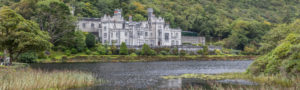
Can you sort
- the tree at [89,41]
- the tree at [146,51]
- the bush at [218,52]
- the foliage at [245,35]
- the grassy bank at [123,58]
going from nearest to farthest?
the grassy bank at [123,58] → the tree at [89,41] → the tree at [146,51] → the bush at [218,52] → the foliage at [245,35]

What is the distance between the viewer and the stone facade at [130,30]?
78.6 metres

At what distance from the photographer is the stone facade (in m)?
78.6

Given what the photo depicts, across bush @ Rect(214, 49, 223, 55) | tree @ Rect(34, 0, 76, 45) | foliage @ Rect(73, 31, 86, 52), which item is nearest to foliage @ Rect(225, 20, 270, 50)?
bush @ Rect(214, 49, 223, 55)

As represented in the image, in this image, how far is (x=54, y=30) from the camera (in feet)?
211

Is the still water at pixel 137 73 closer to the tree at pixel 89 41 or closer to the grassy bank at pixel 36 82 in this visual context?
the grassy bank at pixel 36 82

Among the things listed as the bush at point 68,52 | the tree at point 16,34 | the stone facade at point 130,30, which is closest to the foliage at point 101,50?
the bush at point 68,52

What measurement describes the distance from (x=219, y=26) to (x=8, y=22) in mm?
92824

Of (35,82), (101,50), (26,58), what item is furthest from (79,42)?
(35,82)

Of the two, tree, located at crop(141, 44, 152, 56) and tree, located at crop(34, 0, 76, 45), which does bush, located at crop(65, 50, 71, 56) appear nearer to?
tree, located at crop(34, 0, 76, 45)

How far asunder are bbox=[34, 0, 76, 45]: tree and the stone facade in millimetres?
11770

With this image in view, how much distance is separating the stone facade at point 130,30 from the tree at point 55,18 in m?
11.8

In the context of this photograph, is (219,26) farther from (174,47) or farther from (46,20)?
(46,20)

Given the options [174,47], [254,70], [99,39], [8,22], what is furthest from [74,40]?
[254,70]

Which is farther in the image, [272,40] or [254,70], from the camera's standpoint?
[272,40]
